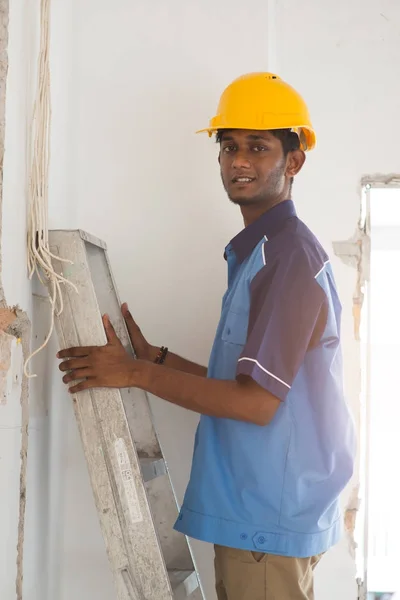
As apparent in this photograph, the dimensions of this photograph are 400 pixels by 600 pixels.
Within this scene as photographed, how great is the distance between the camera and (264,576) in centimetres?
153

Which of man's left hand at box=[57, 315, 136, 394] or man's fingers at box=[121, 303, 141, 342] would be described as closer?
man's left hand at box=[57, 315, 136, 394]

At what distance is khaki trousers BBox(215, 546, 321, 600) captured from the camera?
1529 millimetres

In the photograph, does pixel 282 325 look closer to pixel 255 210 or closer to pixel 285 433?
pixel 285 433

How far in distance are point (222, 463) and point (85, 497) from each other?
615 millimetres

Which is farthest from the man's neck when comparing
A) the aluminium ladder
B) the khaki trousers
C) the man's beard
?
the khaki trousers

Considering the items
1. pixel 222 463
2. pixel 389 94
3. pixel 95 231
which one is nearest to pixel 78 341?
pixel 222 463

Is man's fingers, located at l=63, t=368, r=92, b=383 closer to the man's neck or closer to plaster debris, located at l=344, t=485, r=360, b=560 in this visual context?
the man's neck

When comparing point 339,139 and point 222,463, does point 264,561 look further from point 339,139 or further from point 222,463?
point 339,139

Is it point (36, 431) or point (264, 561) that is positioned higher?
point (36, 431)

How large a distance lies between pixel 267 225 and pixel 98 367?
552 millimetres

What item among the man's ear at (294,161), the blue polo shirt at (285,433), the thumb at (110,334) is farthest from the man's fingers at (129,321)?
the man's ear at (294,161)

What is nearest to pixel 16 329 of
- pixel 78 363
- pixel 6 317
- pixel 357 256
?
pixel 6 317

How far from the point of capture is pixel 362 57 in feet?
7.76

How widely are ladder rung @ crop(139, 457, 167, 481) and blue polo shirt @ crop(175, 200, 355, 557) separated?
135 millimetres
